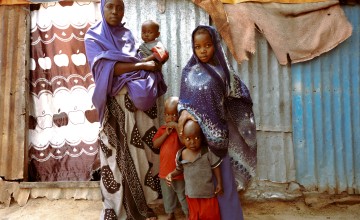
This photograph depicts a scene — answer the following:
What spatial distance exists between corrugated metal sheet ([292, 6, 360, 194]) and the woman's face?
209 cm

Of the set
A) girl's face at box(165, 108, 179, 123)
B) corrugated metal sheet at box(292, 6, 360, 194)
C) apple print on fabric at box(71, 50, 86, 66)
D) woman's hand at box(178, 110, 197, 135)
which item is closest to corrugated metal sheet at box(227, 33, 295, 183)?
corrugated metal sheet at box(292, 6, 360, 194)

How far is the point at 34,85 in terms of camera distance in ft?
14.8

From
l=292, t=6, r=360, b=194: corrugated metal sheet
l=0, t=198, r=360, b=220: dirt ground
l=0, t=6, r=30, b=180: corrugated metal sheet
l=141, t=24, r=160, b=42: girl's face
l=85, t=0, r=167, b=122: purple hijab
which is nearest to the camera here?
l=85, t=0, r=167, b=122: purple hijab

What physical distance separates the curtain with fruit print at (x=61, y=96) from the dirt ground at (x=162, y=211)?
326mm

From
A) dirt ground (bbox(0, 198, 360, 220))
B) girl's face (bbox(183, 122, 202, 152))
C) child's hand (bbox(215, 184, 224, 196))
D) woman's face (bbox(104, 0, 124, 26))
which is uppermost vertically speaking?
woman's face (bbox(104, 0, 124, 26))

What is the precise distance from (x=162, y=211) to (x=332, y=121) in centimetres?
222

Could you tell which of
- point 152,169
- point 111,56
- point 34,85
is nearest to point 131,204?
point 152,169

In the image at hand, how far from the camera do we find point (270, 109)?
169 inches

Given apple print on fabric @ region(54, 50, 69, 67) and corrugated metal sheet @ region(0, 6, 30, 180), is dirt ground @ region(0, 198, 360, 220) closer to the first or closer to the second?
corrugated metal sheet @ region(0, 6, 30, 180)

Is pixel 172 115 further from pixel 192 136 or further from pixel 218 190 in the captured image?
pixel 218 190

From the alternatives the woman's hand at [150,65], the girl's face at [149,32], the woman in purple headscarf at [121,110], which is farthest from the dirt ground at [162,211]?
the girl's face at [149,32]

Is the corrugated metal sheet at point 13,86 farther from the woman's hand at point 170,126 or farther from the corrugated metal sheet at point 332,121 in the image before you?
the corrugated metal sheet at point 332,121

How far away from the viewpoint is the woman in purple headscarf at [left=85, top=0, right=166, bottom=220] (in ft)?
11.2

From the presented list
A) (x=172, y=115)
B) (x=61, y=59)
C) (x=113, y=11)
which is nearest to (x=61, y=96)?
(x=61, y=59)
